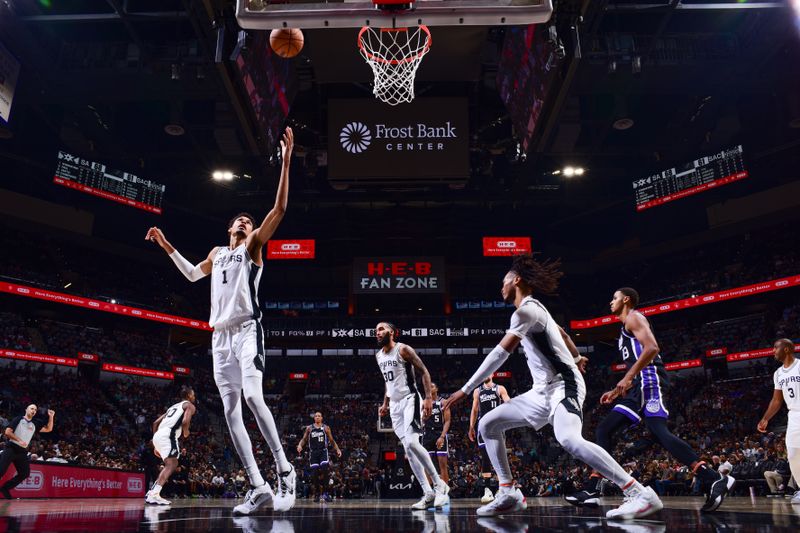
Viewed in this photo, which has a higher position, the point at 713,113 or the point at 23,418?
the point at 713,113

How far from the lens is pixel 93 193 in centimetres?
2169

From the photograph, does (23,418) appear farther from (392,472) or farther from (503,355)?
(392,472)

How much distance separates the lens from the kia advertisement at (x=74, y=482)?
12273mm

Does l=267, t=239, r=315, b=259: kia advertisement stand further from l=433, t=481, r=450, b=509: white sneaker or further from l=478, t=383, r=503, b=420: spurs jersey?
l=433, t=481, r=450, b=509: white sneaker

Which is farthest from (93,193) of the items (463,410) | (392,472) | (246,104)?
(463,410)

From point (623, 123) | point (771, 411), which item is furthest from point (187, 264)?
point (623, 123)

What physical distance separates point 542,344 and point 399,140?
1093 centimetres

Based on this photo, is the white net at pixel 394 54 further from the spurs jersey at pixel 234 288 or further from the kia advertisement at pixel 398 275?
the kia advertisement at pixel 398 275

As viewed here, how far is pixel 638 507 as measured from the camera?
4410mm

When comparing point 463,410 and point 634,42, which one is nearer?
point 634,42

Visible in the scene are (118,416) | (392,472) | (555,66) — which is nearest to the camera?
(555,66)

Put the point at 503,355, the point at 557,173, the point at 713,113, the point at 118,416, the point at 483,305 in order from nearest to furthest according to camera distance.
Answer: the point at 503,355 → the point at 713,113 → the point at 557,173 → the point at 118,416 → the point at 483,305

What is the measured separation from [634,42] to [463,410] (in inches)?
846

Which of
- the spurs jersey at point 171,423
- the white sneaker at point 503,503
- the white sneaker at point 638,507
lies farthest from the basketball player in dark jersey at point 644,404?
the spurs jersey at point 171,423
